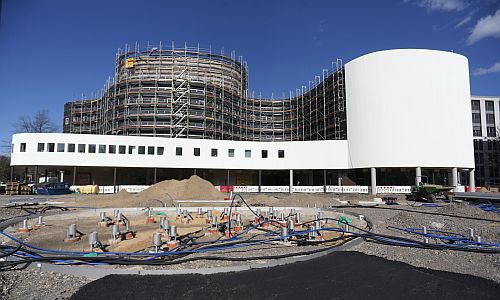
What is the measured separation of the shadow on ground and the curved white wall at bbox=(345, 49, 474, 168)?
110 feet

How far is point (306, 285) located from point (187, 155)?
114 feet

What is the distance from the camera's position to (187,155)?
39.2 meters

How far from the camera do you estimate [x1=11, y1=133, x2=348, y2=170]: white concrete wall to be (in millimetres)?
34906

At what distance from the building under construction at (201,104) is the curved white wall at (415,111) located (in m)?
5.12

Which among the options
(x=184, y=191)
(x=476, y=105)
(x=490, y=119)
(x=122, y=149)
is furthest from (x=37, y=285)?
(x=490, y=119)

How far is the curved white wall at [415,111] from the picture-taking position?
1442 inches

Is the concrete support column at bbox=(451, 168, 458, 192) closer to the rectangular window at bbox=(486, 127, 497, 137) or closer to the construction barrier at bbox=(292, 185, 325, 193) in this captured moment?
the construction barrier at bbox=(292, 185, 325, 193)

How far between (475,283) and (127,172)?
42.2m

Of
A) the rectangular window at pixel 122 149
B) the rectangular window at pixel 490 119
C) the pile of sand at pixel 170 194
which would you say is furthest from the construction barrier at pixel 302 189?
the rectangular window at pixel 490 119

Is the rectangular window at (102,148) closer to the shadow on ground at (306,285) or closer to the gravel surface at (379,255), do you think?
the gravel surface at (379,255)

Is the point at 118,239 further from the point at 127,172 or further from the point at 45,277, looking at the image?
the point at 127,172

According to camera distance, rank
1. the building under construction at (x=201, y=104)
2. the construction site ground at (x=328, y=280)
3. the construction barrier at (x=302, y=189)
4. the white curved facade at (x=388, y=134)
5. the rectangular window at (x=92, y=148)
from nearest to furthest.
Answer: the construction site ground at (x=328, y=280)
the white curved facade at (x=388, y=134)
the rectangular window at (x=92, y=148)
the construction barrier at (x=302, y=189)
the building under construction at (x=201, y=104)

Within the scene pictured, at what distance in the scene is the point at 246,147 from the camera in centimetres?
4191

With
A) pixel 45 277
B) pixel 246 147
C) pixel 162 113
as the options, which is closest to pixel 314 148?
pixel 246 147
